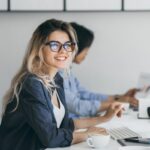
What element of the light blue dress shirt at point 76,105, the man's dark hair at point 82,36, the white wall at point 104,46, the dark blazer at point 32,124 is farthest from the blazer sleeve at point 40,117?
the white wall at point 104,46

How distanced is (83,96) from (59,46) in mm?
1129

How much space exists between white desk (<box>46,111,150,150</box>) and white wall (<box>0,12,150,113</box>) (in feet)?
2.35

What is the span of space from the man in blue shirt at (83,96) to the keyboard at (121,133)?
0.58 metres

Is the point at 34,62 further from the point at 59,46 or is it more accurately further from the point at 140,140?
the point at 140,140

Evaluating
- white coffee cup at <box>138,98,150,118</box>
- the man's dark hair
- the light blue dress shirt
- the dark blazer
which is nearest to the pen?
the dark blazer

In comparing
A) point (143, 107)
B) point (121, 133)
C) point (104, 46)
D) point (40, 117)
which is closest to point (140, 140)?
point (121, 133)

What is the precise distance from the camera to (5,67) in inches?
129

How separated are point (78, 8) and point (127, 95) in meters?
0.80

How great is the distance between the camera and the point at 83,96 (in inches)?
117

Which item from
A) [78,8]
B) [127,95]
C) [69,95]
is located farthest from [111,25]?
[69,95]

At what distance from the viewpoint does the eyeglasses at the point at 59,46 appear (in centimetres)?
187

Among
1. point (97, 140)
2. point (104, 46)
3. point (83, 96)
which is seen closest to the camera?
point (97, 140)

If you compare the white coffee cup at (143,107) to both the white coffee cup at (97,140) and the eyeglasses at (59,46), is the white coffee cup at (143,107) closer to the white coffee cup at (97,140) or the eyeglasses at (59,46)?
the eyeglasses at (59,46)

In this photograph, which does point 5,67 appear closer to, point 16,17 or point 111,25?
point 16,17
